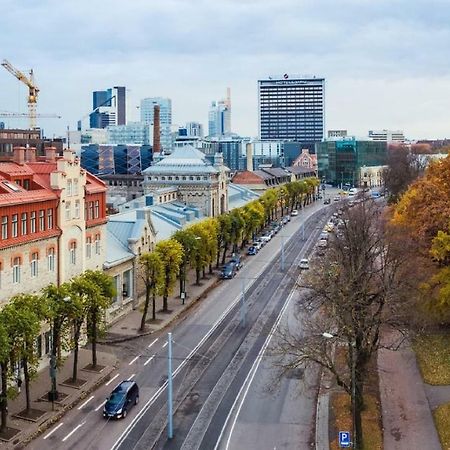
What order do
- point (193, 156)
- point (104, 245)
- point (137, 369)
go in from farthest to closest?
point (193, 156)
point (104, 245)
point (137, 369)

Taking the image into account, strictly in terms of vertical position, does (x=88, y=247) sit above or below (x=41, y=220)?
below

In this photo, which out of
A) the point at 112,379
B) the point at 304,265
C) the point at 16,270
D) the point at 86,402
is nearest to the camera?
the point at 86,402

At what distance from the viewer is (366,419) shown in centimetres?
4356

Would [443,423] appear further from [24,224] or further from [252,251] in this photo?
[252,251]

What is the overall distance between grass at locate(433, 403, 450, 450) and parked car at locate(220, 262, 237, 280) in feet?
165

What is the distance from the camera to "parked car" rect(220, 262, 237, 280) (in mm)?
93750

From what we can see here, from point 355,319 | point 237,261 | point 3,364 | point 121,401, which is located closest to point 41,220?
point 3,364

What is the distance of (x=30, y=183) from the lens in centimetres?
5578

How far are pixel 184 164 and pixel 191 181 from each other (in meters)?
4.39

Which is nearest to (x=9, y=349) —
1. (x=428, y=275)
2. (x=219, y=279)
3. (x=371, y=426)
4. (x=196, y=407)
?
(x=196, y=407)

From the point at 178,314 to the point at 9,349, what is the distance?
3366cm

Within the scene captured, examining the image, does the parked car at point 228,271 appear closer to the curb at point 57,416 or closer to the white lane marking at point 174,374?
the white lane marking at point 174,374

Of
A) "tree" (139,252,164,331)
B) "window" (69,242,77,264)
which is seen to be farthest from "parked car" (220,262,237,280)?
"window" (69,242,77,264)

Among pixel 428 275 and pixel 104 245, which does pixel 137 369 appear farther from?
pixel 428 275
